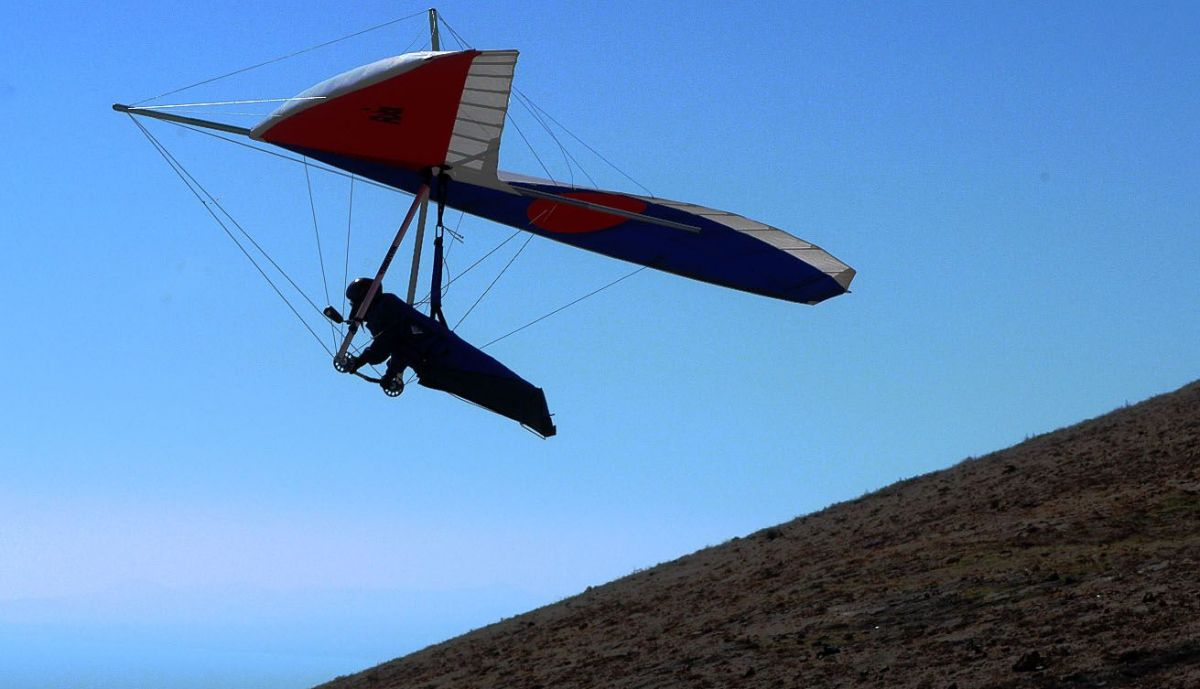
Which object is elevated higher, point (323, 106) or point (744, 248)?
point (323, 106)

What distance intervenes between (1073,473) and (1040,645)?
10.7 metres

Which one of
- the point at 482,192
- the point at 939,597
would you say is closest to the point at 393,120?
the point at 482,192

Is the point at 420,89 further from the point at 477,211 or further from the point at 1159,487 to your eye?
the point at 1159,487

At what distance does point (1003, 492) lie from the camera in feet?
99.9

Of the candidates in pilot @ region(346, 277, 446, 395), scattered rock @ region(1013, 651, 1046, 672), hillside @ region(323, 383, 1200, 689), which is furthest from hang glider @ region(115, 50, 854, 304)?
scattered rock @ region(1013, 651, 1046, 672)

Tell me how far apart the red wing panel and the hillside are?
853 cm

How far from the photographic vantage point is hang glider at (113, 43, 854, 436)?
22.5 meters

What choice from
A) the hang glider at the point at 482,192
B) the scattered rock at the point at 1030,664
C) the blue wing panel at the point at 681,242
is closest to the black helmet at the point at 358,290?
the hang glider at the point at 482,192

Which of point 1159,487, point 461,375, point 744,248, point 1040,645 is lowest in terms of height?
point 1040,645

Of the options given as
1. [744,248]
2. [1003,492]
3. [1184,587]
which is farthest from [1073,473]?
[1184,587]

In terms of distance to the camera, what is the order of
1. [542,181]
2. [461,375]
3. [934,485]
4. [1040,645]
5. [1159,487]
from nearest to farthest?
[1040,645] → [461,375] → [1159,487] → [542,181] → [934,485]

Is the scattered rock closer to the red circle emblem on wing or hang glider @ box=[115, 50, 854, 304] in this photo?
hang glider @ box=[115, 50, 854, 304]

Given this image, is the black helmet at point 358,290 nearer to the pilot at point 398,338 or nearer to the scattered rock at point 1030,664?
the pilot at point 398,338

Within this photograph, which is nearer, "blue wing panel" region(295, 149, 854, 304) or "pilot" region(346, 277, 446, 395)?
"pilot" region(346, 277, 446, 395)
